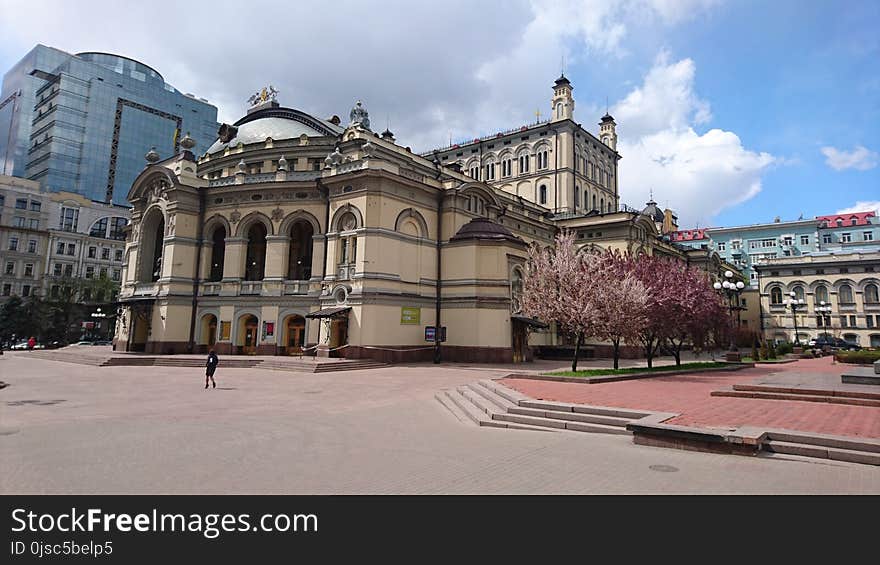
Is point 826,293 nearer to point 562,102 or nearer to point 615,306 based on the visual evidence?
point 562,102

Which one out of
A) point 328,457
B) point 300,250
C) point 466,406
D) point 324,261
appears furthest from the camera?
point 300,250

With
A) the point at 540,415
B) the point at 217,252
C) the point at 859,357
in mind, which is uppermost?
the point at 217,252

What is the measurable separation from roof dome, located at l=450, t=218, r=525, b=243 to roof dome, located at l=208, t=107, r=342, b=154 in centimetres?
1568

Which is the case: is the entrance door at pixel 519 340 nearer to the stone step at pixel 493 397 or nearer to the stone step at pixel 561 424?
the stone step at pixel 493 397

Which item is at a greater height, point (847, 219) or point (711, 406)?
point (847, 219)

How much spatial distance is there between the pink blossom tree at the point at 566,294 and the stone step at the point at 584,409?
29.5 feet

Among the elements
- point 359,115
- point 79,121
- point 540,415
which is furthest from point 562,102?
point 79,121

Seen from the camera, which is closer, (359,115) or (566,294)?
(566,294)

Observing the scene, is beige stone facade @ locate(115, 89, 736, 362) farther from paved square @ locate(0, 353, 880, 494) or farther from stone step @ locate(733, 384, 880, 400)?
stone step @ locate(733, 384, 880, 400)

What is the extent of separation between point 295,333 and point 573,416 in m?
26.4

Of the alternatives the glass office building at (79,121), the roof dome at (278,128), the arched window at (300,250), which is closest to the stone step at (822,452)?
the arched window at (300,250)

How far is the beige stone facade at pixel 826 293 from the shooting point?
60500 millimetres

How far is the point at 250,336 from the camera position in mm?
35469
